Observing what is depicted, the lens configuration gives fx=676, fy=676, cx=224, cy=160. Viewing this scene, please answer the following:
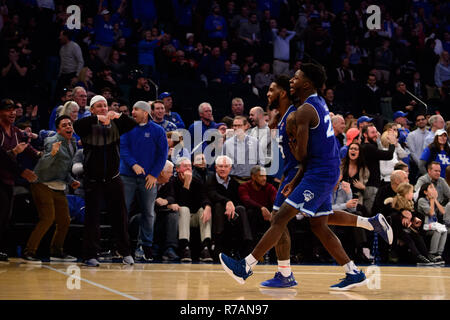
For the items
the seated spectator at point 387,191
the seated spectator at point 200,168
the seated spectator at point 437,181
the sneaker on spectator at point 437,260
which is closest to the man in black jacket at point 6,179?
the seated spectator at point 200,168

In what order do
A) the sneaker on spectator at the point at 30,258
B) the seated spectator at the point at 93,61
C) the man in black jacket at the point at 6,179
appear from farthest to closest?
the seated spectator at the point at 93,61 < the sneaker on spectator at the point at 30,258 < the man in black jacket at the point at 6,179

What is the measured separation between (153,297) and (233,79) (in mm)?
9716

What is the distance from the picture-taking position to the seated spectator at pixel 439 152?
450 inches

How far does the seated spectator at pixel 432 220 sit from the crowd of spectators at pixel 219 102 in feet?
0.10

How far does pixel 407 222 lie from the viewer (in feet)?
33.0

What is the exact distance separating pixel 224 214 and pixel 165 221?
850 mm

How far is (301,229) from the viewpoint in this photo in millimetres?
10117

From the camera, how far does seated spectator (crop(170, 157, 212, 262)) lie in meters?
9.42

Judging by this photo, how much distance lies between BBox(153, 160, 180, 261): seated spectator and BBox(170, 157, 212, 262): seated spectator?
9cm

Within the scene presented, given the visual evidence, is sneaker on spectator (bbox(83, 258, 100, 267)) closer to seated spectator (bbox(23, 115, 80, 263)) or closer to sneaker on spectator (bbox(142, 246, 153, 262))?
seated spectator (bbox(23, 115, 80, 263))

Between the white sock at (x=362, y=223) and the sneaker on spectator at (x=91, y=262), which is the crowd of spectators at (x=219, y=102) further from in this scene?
the white sock at (x=362, y=223)

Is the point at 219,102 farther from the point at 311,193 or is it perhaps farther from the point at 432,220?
the point at 311,193

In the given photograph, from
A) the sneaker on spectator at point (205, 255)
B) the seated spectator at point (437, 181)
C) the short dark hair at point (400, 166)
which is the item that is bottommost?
the sneaker on spectator at point (205, 255)

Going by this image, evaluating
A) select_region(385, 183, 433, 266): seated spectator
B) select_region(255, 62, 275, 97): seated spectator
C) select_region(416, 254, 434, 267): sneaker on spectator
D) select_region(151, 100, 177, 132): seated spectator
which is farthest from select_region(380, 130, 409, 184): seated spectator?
select_region(255, 62, 275, 97): seated spectator
